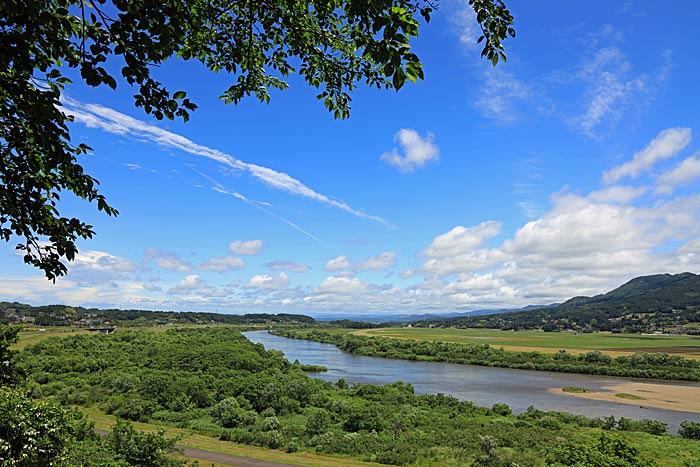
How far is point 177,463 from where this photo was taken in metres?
18.3

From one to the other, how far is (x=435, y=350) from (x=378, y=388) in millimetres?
50307

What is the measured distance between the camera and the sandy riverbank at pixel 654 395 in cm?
4331

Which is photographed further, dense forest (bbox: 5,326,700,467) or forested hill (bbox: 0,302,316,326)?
forested hill (bbox: 0,302,316,326)

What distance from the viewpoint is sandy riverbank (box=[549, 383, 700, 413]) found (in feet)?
142

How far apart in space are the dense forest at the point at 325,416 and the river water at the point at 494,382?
7054mm

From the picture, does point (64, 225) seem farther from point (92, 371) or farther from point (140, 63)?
point (92, 371)

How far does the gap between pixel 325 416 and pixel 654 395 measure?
41.2 meters

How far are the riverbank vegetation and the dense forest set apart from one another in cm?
3583

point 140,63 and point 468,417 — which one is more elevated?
point 140,63

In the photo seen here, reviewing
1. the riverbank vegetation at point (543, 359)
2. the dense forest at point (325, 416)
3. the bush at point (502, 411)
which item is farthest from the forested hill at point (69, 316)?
A: the bush at point (502, 411)

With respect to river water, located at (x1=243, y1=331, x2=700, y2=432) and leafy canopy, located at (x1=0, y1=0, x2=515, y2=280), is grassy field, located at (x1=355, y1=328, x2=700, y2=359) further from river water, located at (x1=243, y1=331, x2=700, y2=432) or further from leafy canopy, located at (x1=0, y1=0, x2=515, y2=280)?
leafy canopy, located at (x1=0, y1=0, x2=515, y2=280)

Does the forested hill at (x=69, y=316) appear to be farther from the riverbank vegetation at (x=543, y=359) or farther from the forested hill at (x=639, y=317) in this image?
the forested hill at (x=639, y=317)

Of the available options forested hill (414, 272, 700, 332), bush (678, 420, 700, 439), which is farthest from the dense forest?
forested hill (414, 272, 700, 332)

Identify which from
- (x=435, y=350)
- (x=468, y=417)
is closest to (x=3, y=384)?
(x=468, y=417)
